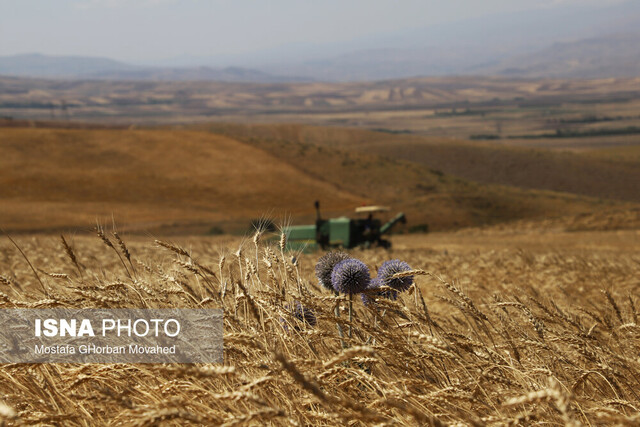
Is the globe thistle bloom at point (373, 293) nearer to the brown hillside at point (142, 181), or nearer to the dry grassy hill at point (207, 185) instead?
the dry grassy hill at point (207, 185)

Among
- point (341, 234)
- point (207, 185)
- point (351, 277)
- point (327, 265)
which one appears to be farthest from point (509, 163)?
point (351, 277)

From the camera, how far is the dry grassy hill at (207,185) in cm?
4272

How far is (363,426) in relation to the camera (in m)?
2.77

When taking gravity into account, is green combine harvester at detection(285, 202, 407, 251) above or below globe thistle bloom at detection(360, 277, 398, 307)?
below

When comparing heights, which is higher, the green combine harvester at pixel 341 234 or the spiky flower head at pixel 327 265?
the spiky flower head at pixel 327 265

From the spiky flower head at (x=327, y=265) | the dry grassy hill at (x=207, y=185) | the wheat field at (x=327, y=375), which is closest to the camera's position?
the wheat field at (x=327, y=375)

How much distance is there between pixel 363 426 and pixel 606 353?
160 cm

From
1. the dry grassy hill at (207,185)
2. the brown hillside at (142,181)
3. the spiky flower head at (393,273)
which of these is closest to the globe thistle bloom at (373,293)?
the spiky flower head at (393,273)

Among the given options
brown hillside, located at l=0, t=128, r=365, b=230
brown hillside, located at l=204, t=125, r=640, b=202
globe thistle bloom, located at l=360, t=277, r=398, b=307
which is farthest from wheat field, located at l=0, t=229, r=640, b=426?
brown hillside, located at l=204, t=125, r=640, b=202

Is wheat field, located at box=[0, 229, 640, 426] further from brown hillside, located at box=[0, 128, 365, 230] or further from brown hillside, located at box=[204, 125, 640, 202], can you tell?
brown hillside, located at box=[204, 125, 640, 202]

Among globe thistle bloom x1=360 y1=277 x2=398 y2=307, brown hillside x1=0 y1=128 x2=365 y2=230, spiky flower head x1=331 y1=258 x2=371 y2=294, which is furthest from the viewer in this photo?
brown hillside x1=0 y1=128 x2=365 y2=230

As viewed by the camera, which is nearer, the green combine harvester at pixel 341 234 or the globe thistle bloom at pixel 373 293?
the globe thistle bloom at pixel 373 293

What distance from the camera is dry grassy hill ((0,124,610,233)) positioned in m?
42.7

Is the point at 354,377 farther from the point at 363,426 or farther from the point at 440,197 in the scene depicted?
the point at 440,197
